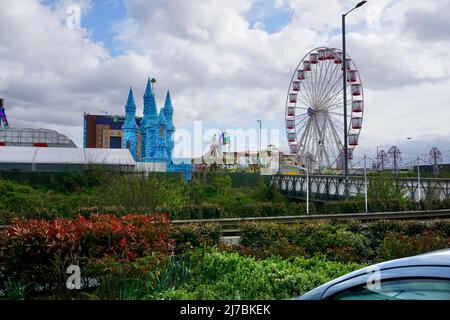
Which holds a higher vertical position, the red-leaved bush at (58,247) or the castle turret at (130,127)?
the castle turret at (130,127)

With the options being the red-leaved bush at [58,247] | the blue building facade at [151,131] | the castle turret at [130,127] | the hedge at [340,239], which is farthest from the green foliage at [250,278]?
the castle turret at [130,127]

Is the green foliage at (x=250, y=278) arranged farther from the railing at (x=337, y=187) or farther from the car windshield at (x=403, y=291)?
the railing at (x=337, y=187)

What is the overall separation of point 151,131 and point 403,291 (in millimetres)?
49191

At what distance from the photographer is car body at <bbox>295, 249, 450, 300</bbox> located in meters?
2.18

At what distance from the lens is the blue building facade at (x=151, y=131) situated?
4938cm

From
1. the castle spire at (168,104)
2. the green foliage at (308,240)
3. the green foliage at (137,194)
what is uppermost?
the castle spire at (168,104)

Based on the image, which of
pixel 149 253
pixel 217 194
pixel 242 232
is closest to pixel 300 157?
pixel 217 194

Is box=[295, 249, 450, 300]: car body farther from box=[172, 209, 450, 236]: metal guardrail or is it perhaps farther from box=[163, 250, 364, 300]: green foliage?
box=[172, 209, 450, 236]: metal guardrail

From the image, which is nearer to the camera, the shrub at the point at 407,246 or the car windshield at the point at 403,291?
the car windshield at the point at 403,291

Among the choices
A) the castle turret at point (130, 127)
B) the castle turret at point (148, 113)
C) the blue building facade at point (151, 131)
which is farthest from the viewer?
the castle turret at point (130, 127)

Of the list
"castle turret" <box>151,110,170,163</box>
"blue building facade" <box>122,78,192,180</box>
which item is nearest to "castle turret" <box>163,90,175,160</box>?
"blue building facade" <box>122,78,192,180</box>

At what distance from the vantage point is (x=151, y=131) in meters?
50.5

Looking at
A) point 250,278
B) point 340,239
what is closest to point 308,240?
point 340,239
